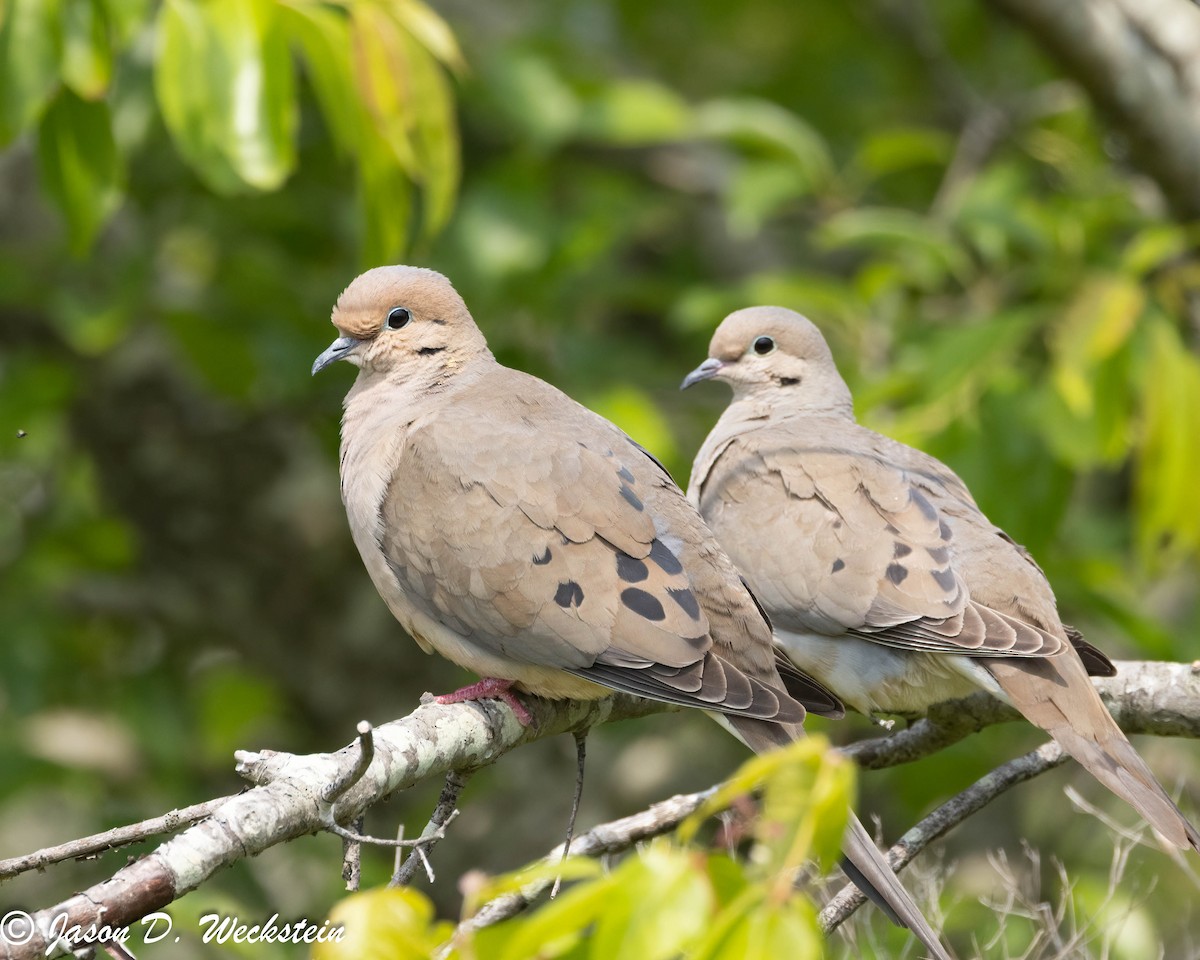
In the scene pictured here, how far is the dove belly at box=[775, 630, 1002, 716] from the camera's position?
3.12 metres

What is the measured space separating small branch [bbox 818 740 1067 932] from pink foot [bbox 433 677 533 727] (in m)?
0.69

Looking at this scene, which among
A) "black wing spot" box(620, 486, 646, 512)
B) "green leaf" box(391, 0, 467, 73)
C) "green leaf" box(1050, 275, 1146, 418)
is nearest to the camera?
"black wing spot" box(620, 486, 646, 512)

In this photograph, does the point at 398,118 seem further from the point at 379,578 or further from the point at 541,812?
the point at 541,812

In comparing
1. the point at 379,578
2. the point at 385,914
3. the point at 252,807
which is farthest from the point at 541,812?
the point at 385,914

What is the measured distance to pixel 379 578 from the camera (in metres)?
2.98

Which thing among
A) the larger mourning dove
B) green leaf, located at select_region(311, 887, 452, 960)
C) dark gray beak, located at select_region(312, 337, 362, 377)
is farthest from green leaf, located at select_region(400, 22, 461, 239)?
green leaf, located at select_region(311, 887, 452, 960)

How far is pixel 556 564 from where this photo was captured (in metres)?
2.76

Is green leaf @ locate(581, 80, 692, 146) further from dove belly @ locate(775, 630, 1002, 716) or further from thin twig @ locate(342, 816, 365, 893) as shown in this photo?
thin twig @ locate(342, 816, 365, 893)

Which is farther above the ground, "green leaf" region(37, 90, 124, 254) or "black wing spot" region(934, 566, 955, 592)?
"green leaf" region(37, 90, 124, 254)

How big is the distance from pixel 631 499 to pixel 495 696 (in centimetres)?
47

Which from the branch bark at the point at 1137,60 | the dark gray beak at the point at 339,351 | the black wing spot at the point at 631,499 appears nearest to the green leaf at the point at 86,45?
the dark gray beak at the point at 339,351

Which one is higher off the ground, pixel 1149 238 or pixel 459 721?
pixel 1149 238

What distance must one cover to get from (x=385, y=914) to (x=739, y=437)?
2474 millimetres

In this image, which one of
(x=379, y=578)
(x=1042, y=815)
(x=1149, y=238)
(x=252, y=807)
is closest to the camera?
(x=252, y=807)
